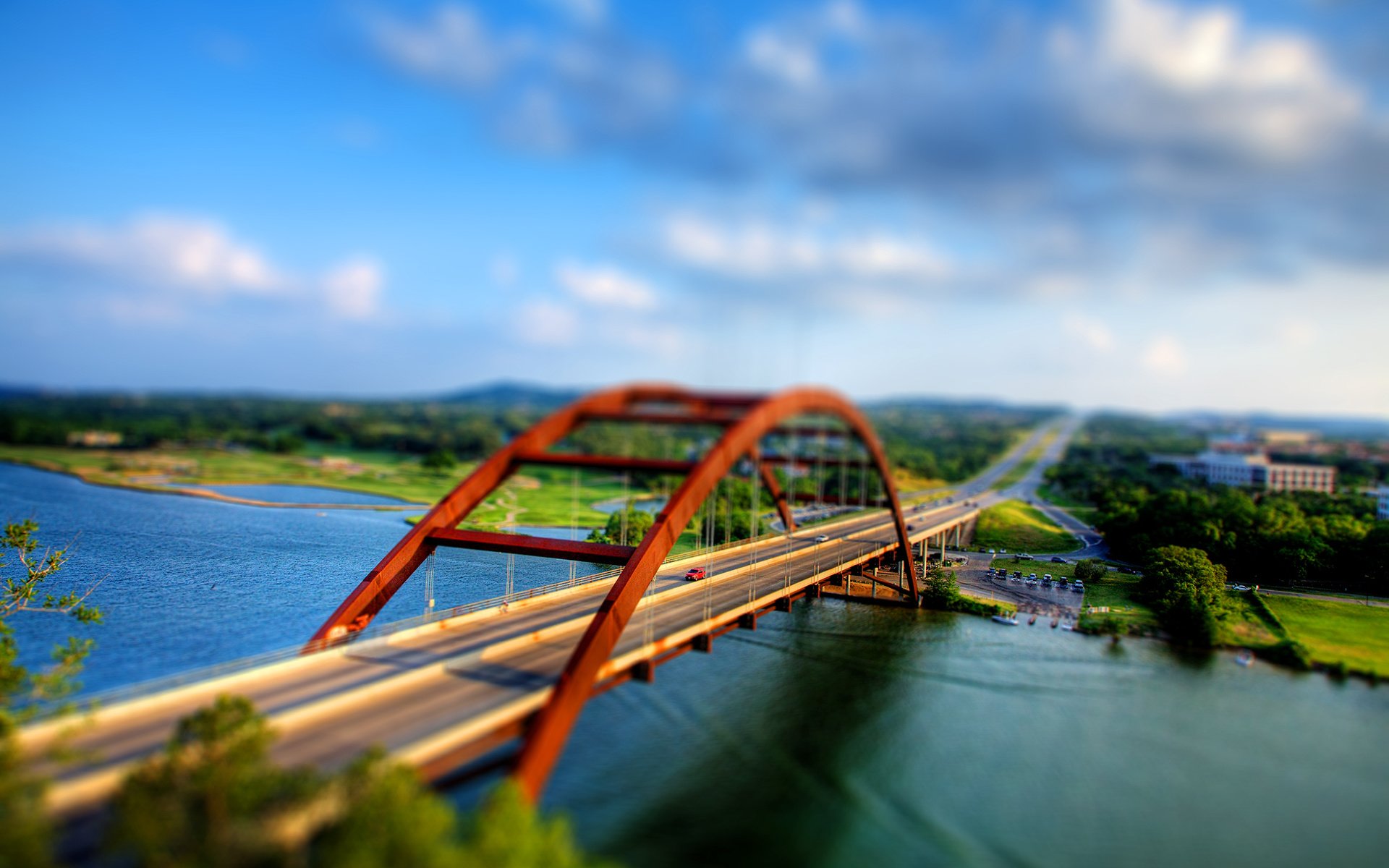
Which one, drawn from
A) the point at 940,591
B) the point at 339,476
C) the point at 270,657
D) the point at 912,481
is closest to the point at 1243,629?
the point at 940,591

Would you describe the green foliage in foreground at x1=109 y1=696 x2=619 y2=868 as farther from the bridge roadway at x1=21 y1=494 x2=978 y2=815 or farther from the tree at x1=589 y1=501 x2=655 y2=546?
the tree at x1=589 y1=501 x2=655 y2=546

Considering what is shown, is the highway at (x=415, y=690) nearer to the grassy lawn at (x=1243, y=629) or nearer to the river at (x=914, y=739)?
the river at (x=914, y=739)

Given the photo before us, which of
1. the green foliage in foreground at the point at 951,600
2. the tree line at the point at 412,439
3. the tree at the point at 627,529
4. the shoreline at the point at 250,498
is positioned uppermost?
the tree line at the point at 412,439

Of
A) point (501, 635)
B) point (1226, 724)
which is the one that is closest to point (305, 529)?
point (501, 635)

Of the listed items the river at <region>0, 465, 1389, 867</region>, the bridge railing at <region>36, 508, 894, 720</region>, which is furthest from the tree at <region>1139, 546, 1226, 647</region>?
the bridge railing at <region>36, 508, 894, 720</region>

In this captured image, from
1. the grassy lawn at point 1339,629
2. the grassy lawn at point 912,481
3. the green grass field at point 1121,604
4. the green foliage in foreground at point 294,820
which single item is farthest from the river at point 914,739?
the grassy lawn at point 912,481

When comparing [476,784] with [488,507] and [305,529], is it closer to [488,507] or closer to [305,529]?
[305,529]
